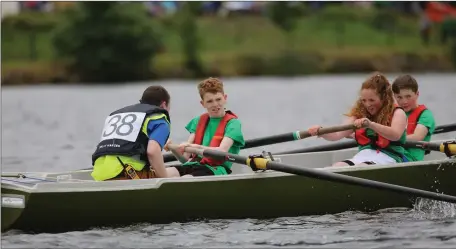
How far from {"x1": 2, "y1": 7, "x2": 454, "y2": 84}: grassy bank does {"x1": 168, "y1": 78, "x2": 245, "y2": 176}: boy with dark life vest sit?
35.1m

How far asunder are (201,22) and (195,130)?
49484mm

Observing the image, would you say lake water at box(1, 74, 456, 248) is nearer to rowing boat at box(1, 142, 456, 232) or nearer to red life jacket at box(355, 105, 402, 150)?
rowing boat at box(1, 142, 456, 232)

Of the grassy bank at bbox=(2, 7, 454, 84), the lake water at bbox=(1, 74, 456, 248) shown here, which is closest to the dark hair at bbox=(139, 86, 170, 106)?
the lake water at bbox=(1, 74, 456, 248)

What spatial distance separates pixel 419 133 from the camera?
10.7 m

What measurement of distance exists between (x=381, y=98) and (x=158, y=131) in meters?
2.24

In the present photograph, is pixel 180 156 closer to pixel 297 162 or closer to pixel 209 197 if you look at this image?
pixel 209 197

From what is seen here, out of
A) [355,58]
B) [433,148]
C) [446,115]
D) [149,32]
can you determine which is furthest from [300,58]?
[433,148]

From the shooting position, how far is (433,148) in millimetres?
10234

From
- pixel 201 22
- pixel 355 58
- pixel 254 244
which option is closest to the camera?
pixel 254 244

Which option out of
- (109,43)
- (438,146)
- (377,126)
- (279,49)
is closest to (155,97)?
(377,126)

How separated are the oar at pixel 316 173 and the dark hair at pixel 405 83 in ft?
4.31

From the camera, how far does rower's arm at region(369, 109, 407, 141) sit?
9867mm

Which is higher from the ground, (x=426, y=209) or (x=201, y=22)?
(x=201, y=22)

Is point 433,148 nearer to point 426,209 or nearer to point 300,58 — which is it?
point 426,209
